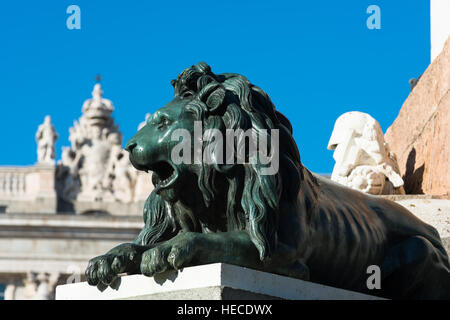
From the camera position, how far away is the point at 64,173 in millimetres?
45594

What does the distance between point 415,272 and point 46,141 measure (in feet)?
133

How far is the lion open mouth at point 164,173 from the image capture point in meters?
3.64

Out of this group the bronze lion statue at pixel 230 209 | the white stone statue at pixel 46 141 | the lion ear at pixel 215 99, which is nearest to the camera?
the bronze lion statue at pixel 230 209

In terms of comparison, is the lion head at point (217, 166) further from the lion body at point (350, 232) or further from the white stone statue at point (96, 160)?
the white stone statue at point (96, 160)

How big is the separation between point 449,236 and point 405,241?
1.02 metres

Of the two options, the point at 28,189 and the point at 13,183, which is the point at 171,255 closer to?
the point at 13,183

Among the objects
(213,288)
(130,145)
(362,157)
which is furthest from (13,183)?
(213,288)

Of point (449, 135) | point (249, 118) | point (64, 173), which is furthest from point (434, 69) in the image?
point (64, 173)

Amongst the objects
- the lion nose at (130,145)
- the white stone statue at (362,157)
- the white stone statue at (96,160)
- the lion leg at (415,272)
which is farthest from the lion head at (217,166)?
the white stone statue at (96,160)

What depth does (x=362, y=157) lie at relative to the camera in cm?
687

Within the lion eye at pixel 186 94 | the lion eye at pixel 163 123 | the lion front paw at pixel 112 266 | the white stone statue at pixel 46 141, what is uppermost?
the white stone statue at pixel 46 141

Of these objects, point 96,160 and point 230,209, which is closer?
point 230,209

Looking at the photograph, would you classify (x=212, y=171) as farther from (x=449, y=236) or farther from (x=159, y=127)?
(x=449, y=236)

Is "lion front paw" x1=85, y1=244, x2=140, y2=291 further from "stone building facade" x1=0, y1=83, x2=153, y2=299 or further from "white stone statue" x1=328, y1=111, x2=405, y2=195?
"stone building facade" x1=0, y1=83, x2=153, y2=299
